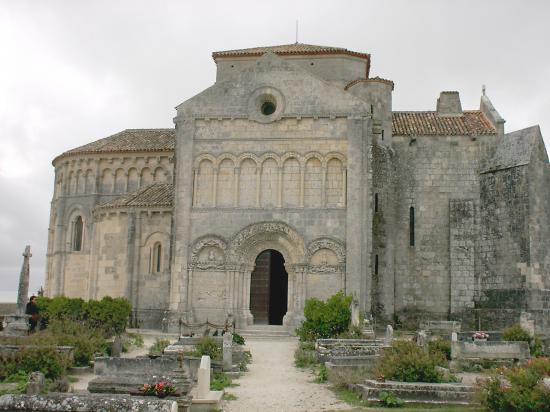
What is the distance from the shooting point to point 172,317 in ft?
96.2

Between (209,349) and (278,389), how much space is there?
366cm

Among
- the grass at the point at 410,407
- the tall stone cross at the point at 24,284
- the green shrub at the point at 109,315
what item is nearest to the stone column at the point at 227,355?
the grass at the point at 410,407

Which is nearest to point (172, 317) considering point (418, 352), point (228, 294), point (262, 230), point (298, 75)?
point (228, 294)

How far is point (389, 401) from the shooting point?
555 inches

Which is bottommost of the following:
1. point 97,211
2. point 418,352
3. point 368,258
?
point 418,352

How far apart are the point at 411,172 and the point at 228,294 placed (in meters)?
10.7

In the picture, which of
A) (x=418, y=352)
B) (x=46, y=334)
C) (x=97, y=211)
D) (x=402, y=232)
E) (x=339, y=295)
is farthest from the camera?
(x=97, y=211)

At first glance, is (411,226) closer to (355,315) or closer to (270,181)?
(270,181)

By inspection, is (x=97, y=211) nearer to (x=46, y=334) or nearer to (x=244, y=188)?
(x=244, y=188)

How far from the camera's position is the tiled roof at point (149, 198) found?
34.0 m

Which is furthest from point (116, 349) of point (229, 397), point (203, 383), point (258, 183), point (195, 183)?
point (258, 183)

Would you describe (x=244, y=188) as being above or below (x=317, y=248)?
above

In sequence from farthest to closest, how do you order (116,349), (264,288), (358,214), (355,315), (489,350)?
1. (264,288)
2. (358,214)
3. (355,315)
4. (116,349)
5. (489,350)

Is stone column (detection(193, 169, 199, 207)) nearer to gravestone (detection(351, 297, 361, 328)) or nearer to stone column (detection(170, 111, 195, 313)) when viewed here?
stone column (detection(170, 111, 195, 313))
